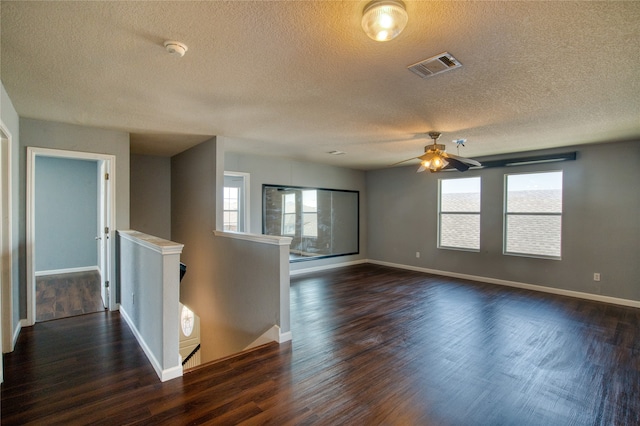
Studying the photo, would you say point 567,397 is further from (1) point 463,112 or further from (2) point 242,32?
(2) point 242,32

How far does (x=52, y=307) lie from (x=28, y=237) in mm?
1238

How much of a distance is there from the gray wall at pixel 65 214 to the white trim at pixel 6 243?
4.02 m

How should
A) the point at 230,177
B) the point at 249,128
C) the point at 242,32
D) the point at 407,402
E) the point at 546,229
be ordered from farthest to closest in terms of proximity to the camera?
the point at 230,177 < the point at 546,229 < the point at 249,128 < the point at 407,402 < the point at 242,32

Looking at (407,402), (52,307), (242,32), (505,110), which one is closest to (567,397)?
(407,402)

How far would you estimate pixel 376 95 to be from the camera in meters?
2.93

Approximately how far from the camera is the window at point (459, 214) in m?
6.36

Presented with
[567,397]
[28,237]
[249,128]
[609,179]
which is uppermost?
[249,128]

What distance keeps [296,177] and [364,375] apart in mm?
4873

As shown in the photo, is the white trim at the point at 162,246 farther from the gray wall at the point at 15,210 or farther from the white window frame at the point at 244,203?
the white window frame at the point at 244,203

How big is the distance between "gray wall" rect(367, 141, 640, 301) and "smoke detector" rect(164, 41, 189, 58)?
577cm

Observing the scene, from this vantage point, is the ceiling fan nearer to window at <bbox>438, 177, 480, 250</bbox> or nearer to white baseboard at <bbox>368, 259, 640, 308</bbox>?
window at <bbox>438, 177, 480, 250</bbox>

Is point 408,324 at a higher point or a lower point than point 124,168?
lower

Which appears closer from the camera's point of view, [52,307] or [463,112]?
[463,112]

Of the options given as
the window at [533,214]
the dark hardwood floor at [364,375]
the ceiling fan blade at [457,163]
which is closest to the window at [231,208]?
the dark hardwood floor at [364,375]
